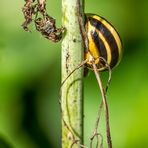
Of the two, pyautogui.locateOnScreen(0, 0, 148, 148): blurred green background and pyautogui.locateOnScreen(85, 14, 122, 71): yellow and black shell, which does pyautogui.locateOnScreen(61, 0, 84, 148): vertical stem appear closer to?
pyautogui.locateOnScreen(85, 14, 122, 71): yellow and black shell

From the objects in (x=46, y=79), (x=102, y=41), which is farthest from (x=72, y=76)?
(x=46, y=79)

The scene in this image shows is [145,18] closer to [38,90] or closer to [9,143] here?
[38,90]

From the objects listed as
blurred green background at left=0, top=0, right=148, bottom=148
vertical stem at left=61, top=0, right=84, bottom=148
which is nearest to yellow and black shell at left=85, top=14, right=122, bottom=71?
vertical stem at left=61, top=0, right=84, bottom=148

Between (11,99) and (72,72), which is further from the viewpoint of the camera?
(11,99)

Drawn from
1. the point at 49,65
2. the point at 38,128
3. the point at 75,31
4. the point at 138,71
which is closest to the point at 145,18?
the point at 138,71

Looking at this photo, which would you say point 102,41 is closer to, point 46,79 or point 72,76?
point 72,76
